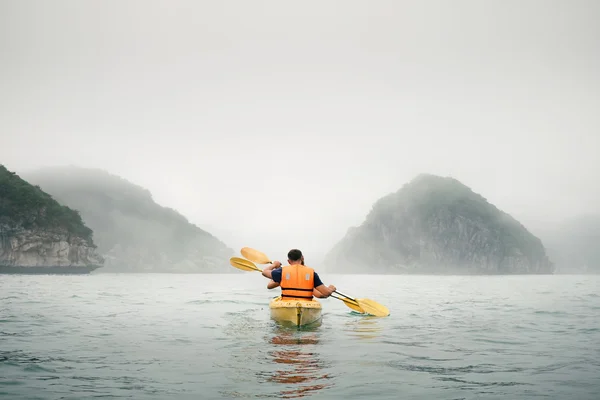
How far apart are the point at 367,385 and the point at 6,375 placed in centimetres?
621

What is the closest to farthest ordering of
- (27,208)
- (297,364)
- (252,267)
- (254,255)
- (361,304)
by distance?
(297,364)
(361,304)
(252,267)
(254,255)
(27,208)

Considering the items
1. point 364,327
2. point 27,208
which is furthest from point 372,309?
point 27,208

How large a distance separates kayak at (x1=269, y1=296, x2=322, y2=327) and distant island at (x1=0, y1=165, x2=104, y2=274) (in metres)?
139

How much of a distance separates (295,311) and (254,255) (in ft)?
21.3

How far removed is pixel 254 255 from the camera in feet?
72.5

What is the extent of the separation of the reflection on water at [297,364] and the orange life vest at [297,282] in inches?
65.5

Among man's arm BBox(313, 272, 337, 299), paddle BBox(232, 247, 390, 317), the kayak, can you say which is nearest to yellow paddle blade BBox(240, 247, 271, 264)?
paddle BBox(232, 247, 390, 317)

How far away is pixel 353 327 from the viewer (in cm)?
1777

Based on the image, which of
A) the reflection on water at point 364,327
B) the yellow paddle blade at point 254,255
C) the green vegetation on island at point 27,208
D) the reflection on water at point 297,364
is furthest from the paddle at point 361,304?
the green vegetation on island at point 27,208

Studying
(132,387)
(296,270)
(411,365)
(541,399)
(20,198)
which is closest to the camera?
(541,399)

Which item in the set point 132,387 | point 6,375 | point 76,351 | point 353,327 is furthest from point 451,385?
point 353,327

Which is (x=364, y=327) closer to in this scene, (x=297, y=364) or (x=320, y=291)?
(x=320, y=291)

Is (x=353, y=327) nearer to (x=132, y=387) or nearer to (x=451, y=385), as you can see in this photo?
(x=451, y=385)

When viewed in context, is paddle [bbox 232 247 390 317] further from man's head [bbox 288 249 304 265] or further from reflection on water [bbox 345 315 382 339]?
man's head [bbox 288 249 304 265]
